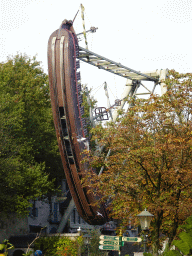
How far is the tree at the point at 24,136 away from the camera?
34.9m

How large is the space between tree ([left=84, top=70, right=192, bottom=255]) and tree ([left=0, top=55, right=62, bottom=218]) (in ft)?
42.4

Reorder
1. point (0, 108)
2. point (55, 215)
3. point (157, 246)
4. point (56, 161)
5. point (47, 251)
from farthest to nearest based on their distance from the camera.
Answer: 1. point (55, 215)
2. point (56, 161)
3. point (47, 251)
4. point (0, 108)
5. point (157, 246)

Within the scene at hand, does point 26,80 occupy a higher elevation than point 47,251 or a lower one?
higher

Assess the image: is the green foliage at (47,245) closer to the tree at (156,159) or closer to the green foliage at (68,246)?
the green foliage at (68,246)

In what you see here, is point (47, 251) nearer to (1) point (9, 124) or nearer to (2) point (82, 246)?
(2) point (82, 246)

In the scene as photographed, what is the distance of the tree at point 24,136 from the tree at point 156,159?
42.4ft

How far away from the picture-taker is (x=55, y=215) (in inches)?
2045

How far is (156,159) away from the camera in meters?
22.0

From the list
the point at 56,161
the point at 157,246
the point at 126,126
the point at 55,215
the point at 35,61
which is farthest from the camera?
the point at 55,215

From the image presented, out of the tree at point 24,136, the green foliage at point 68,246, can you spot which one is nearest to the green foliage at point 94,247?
the green foliage at point 68,246

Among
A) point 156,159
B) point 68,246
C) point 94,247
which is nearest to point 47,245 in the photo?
point 68,246

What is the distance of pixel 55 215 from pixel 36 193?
587 inches

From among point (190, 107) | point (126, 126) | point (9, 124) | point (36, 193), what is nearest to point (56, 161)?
point (36, 193)

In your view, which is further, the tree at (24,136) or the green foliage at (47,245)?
the green foliage at (47,245)
